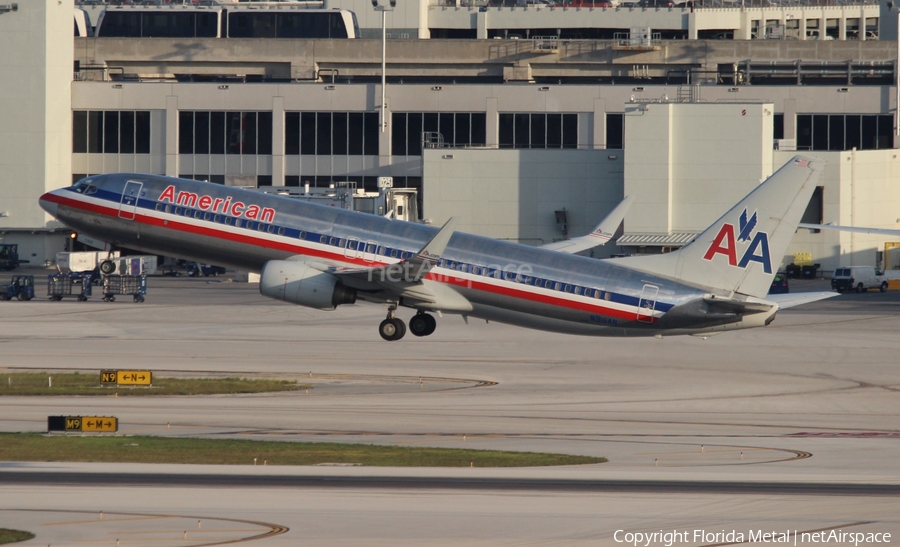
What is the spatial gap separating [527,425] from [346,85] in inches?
3755

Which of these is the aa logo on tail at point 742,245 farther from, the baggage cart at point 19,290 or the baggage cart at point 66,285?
the baggage cart at point 19,290

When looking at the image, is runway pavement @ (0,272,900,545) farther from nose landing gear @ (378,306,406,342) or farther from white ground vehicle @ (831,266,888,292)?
white ground vehicle @ (831,266,888,292)

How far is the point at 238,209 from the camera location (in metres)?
56.7

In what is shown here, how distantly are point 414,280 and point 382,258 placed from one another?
207cm

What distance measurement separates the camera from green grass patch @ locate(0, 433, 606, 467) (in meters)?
49.1

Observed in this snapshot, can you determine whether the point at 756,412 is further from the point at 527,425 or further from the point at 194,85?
the point at 194,85

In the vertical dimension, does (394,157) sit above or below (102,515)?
A: above

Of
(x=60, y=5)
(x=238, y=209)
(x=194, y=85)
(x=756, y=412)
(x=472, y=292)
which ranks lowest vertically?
(x=756, y=412)

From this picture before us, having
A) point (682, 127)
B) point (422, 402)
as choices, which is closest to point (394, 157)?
point (682, 127)

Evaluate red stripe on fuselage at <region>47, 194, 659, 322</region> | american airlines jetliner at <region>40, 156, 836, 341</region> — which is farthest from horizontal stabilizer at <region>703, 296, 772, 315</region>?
red stripe on fuselage at <region>47, 194, 659, 322</region>

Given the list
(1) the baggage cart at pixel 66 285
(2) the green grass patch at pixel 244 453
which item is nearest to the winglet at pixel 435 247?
(2) the green grass patch at pixel 244 453

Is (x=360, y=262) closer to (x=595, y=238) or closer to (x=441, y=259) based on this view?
(x=441, y=259)

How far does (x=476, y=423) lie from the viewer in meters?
58.8

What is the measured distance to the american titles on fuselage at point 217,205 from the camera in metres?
56.5
